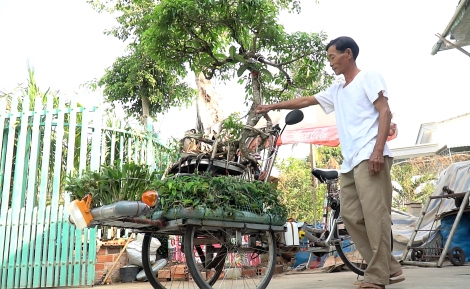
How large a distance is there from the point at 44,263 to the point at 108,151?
65.6 inches

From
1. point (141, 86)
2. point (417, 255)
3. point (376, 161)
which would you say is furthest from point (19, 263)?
point (141, 86)

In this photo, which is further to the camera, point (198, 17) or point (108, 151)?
point (108, 151)

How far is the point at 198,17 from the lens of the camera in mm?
5324

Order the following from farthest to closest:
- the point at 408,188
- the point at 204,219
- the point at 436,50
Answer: the point at 408,188, the point at 436,50, the point at 204,219

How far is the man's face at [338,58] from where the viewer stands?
3.19 meters

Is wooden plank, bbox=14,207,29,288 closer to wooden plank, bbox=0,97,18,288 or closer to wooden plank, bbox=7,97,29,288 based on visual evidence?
wooden plank, bbox=7,97,29,288

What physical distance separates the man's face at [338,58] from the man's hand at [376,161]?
693mm

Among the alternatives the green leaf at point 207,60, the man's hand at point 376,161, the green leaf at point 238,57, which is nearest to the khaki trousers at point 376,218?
the man's hand at point 376,161

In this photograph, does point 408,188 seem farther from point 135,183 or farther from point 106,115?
point 135,183

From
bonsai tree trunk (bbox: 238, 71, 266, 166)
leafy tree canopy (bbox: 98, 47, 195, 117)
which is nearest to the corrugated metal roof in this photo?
bonsai tree trunk (bbox: 238, 71, 266, 166)

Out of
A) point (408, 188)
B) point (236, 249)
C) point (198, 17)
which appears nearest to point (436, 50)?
point (198, 17)

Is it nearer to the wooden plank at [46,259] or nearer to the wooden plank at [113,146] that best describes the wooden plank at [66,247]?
the wooden plank at [46,259]

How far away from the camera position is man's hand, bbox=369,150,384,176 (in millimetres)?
2887

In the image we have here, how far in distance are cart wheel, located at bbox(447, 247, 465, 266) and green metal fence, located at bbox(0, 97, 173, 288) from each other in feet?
14.4
